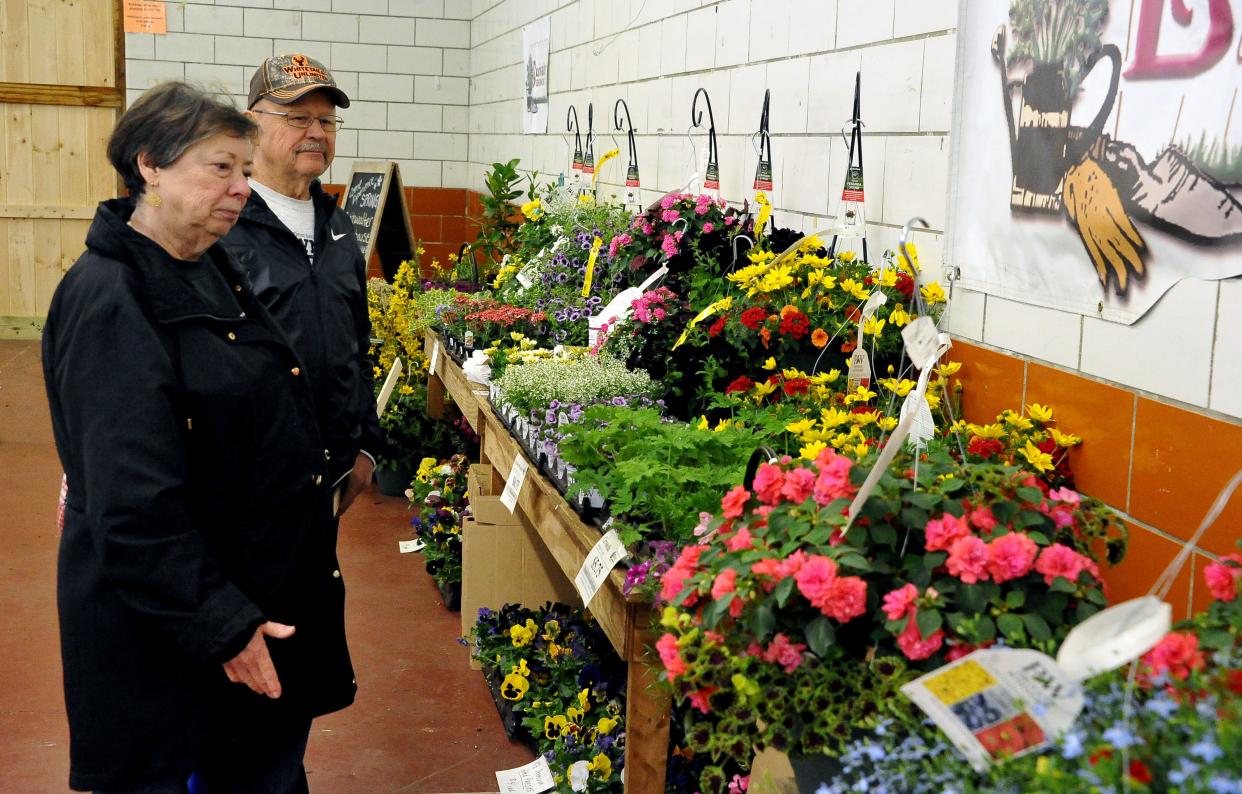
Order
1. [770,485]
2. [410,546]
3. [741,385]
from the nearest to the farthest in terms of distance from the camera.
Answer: [770,485] → [741,385] → [410,546]

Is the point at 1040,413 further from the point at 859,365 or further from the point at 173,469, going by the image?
the point at 173,469

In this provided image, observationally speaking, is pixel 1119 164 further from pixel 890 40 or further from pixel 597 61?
pixel 597 61

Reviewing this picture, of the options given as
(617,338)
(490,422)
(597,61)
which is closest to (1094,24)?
(617,338)

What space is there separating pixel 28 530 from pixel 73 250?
5.34 meters

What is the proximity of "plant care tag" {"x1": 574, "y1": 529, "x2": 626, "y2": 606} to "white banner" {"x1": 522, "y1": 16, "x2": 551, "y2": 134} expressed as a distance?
16.6 ft

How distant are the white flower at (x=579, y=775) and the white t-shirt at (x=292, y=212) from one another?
1.40 metres

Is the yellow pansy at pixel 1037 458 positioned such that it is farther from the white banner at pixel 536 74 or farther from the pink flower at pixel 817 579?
the white banner at pixel 536 74

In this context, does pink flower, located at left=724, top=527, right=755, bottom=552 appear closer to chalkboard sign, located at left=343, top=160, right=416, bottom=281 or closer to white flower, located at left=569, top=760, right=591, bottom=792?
white flower, located at left=569, top=760, right=591, bottom=792

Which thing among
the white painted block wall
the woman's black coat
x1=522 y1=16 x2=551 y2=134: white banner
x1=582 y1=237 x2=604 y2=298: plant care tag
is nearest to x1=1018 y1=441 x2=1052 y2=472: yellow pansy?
the woman's black coat

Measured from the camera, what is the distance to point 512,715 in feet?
11.7

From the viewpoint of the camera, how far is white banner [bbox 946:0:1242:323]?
6.15 ft

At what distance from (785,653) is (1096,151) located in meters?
1.24

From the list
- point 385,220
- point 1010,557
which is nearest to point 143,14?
point 385,220

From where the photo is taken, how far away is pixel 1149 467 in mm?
2029
